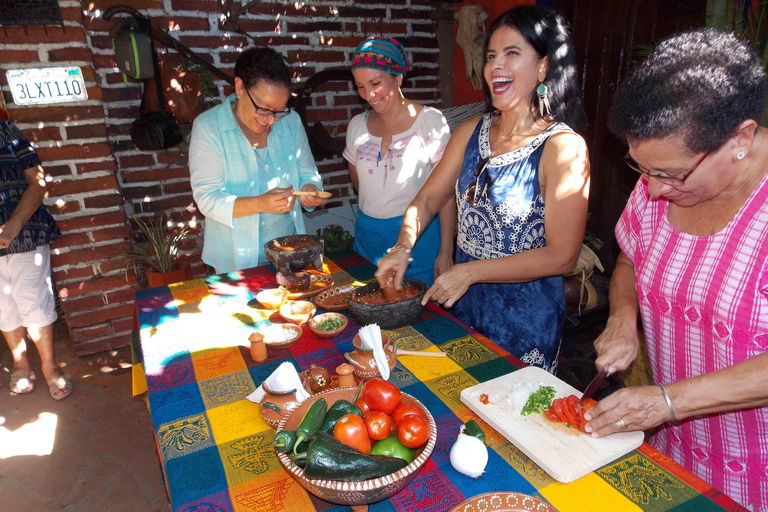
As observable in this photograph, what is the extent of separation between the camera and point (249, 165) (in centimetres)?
275

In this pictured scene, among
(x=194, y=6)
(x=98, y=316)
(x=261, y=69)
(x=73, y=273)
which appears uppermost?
(x=194, y=6)

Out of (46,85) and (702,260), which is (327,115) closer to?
(46,85)

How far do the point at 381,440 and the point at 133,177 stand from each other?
11.4 feet

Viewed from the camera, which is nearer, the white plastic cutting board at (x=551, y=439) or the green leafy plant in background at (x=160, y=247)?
the white plastic cutting board at (x=551, y=439)

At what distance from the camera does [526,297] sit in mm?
1988

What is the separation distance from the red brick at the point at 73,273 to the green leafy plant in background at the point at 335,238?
6.09 feet

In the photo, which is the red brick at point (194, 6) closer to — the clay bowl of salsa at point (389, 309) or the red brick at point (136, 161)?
the red brick at point (136, 161)

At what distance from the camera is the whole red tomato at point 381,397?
47.3 inches

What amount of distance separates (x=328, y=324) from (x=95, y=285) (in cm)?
275

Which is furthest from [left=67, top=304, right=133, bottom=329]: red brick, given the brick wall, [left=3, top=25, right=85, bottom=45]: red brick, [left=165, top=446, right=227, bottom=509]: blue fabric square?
[left=165, top=446, right=227, bottom=509]: blue fabric square

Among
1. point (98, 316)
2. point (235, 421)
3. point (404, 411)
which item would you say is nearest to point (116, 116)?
point (98, 316)

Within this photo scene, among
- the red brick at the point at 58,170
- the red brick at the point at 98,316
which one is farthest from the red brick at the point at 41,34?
the red brick at the point at 98,316

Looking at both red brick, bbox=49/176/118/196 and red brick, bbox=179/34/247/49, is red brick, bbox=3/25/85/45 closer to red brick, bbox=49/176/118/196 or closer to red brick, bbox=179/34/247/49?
red brick, bbox=179/34/247/49

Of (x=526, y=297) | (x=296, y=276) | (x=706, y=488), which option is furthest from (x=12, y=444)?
(x=706, y=488)
